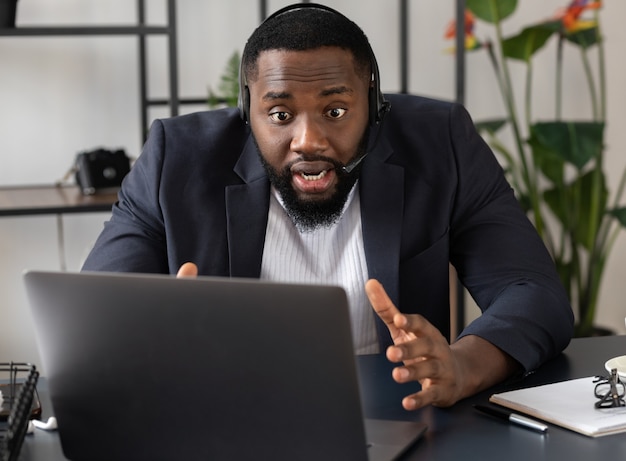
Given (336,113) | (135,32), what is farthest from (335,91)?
(135,32)

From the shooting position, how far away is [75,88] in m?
3.23

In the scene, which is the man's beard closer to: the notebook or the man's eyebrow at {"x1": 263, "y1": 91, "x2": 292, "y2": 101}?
the man's eyebrow at {"x1": 263, "y1": 91, "x2": 292, "y2": 101}

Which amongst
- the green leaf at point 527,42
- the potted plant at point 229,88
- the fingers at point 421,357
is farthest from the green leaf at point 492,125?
the fingers at point 421,357

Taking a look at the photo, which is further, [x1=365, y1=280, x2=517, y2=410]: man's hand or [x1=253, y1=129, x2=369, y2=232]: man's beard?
[x1=253, y1=129, x2=369, y2=232]: man's beard

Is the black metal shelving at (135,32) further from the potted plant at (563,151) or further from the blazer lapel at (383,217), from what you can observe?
the blazer lapel at (383,217)

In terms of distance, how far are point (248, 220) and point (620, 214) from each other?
193 centimetres

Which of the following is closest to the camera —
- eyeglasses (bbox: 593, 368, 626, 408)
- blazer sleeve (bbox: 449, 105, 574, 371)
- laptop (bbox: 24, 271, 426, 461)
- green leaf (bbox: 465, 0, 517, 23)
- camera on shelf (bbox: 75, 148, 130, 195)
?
laptop (bbox: 24, 271, 426, 461)

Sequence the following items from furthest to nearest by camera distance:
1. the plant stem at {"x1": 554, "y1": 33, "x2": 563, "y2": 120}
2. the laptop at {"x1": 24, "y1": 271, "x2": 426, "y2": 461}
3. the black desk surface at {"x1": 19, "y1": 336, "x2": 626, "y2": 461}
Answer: the plant stem at {"x1": 554, "y1": 33, "x2": 563, "y2": 120}, the black desk surface at {"x1": 19, "y1": 336, "x2": 626, "y2": 461}, the laptop at {"x1": 24, "y1": 271, "x2": 426, "y2": 461}

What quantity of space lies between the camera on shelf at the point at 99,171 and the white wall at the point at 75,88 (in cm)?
34

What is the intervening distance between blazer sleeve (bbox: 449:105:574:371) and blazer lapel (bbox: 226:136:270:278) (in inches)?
13.1

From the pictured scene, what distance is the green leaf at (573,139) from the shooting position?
10.5ft

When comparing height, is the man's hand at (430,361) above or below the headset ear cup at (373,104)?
below

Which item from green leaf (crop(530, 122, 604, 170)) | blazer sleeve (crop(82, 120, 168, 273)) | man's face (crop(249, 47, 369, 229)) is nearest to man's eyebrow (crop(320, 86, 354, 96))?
man's face (crop(249, 47, 369, 229))

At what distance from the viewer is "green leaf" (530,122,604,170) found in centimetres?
319
